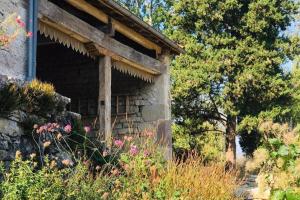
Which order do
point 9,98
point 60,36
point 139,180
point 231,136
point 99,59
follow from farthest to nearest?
point 231,136
point 99,59
point 60,36
point 9,98
point 139,180

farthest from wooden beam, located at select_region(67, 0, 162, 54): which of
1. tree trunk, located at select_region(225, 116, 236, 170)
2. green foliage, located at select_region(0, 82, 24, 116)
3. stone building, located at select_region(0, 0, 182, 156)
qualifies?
tree trunk, located at select_region(225, 116, 236, 170)

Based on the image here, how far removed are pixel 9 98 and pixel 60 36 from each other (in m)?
2.96

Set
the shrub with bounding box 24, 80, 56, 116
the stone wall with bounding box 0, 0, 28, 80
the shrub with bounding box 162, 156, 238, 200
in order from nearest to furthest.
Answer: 1. the shrub with bounding box 162, 156, 238, 200
2. the shrub with bounding box 24, 80, 56, 116
3. the stone wall with bounding box 0, 0, 28, 80

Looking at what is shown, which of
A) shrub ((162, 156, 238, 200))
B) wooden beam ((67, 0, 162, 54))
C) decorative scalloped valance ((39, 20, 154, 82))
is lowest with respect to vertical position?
shrub ((162, 156, 238, 200))

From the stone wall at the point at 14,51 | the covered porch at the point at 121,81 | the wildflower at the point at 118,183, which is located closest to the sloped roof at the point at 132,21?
the covered porch at the point at 121,81

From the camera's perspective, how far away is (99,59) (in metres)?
8.89

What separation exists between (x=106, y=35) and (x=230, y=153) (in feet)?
25.5

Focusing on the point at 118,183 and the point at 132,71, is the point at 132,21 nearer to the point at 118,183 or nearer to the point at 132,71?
the point at 132,71

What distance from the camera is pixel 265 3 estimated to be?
14844mm

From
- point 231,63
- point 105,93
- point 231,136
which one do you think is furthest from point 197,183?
point 231,136

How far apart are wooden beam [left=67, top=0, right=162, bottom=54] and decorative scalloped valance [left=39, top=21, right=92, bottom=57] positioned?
1.78ft

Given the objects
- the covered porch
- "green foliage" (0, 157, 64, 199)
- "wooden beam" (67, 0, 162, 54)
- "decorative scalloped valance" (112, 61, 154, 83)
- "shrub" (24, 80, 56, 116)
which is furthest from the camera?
the covered porch

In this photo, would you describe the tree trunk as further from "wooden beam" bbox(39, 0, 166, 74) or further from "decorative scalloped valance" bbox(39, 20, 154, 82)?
"decorative scalloped valance" bbox(39, 20, 154, 82)

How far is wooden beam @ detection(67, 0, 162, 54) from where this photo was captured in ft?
26.3
